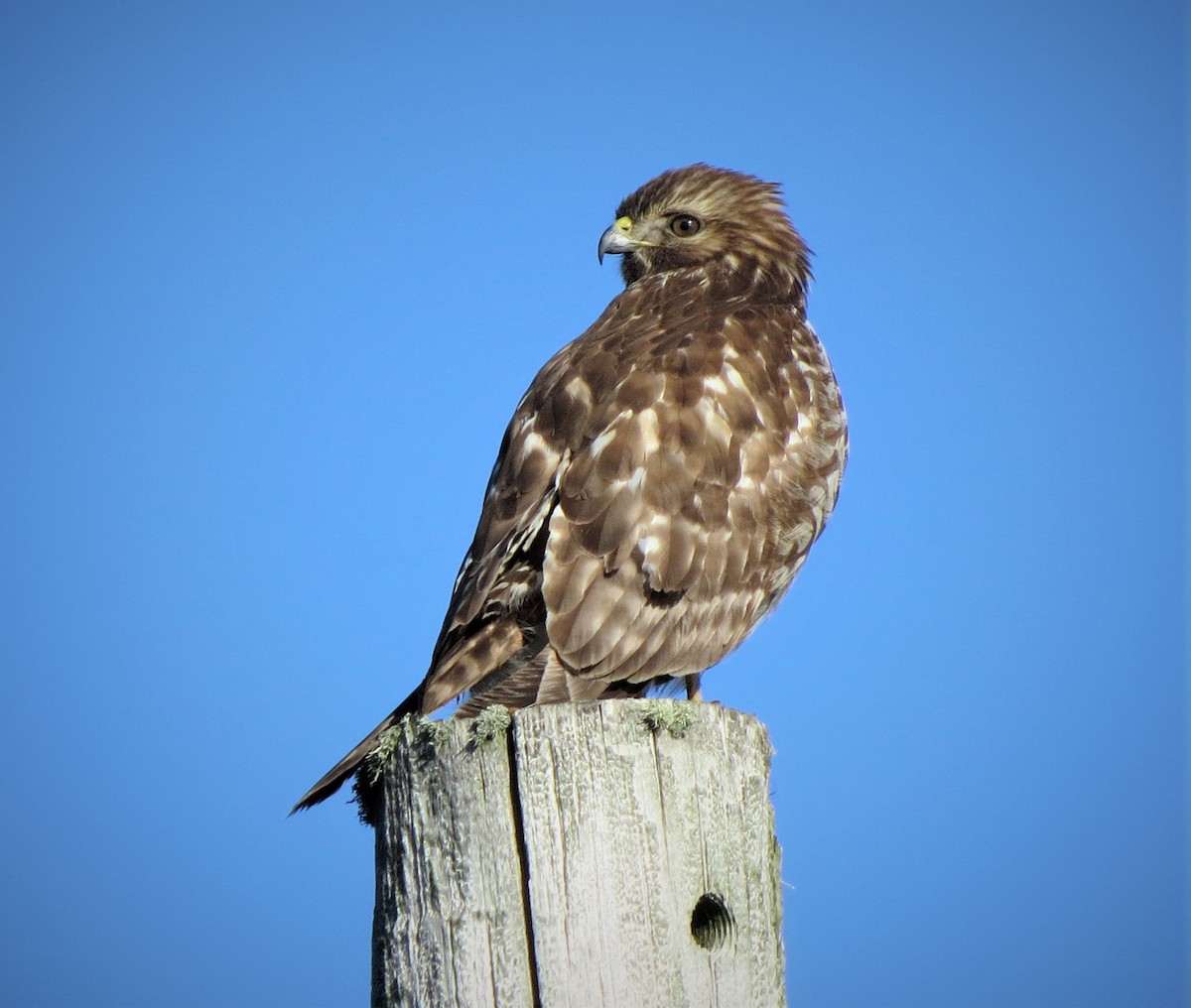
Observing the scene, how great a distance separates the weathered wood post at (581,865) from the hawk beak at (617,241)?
341 centimetres

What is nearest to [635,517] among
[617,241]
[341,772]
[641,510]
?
[641,510]

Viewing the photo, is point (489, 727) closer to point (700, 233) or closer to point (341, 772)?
point (341, 772)

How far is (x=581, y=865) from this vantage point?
2.86 metres

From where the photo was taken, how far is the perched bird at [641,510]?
408cm

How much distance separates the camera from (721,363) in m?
4.71

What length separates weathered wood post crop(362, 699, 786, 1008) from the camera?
9.26 ft

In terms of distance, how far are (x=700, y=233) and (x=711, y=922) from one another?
3783mm

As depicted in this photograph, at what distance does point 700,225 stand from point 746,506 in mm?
1988

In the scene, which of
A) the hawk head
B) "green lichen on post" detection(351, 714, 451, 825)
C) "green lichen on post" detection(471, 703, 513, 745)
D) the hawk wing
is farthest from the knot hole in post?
the hawk head

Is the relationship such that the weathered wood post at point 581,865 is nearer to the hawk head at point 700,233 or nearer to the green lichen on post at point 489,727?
the green lichen on post at point 489,727

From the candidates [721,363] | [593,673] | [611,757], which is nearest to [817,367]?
[721,363]

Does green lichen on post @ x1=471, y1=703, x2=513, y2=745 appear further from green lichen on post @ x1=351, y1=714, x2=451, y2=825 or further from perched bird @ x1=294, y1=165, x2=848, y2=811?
perched bird @ x1=294, y1=165, x2=848, y2=811

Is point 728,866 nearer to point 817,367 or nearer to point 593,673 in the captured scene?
point 593,673

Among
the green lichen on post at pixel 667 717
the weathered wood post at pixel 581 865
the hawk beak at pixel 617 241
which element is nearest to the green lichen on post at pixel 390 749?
the weathered wood post at pixel 581 865
